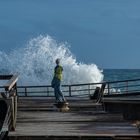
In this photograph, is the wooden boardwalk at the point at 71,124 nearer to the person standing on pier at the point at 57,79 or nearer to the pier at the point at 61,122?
the pier at the point at 61,122

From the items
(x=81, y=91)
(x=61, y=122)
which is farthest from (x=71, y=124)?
(x=81, y=91)

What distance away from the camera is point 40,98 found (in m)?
30.4

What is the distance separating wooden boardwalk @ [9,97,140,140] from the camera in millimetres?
16391

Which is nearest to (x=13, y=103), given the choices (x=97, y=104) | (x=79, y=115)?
(x=79, y=115)

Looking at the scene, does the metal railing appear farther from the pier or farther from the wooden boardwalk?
the wooden boardwalk

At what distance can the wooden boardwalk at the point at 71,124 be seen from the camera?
1639 cm

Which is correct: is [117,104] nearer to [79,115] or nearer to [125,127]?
[79,115]

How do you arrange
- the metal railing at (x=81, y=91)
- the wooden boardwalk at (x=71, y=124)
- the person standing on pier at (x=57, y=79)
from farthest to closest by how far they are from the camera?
the metal railing at (x=81, y=91)
the person standing on pier at (x=57, y=79)
the wooden boardwalk at (x=71, y=124)

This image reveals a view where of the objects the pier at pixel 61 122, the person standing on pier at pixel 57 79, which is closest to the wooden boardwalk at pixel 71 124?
the pier at pixel 61 122

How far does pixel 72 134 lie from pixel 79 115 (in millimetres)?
4945

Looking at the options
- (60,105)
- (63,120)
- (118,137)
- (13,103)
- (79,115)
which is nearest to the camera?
(118,137)

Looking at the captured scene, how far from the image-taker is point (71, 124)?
18906mm

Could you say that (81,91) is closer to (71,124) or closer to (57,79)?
(57,79)

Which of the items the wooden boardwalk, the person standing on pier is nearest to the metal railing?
the person standing on pier
